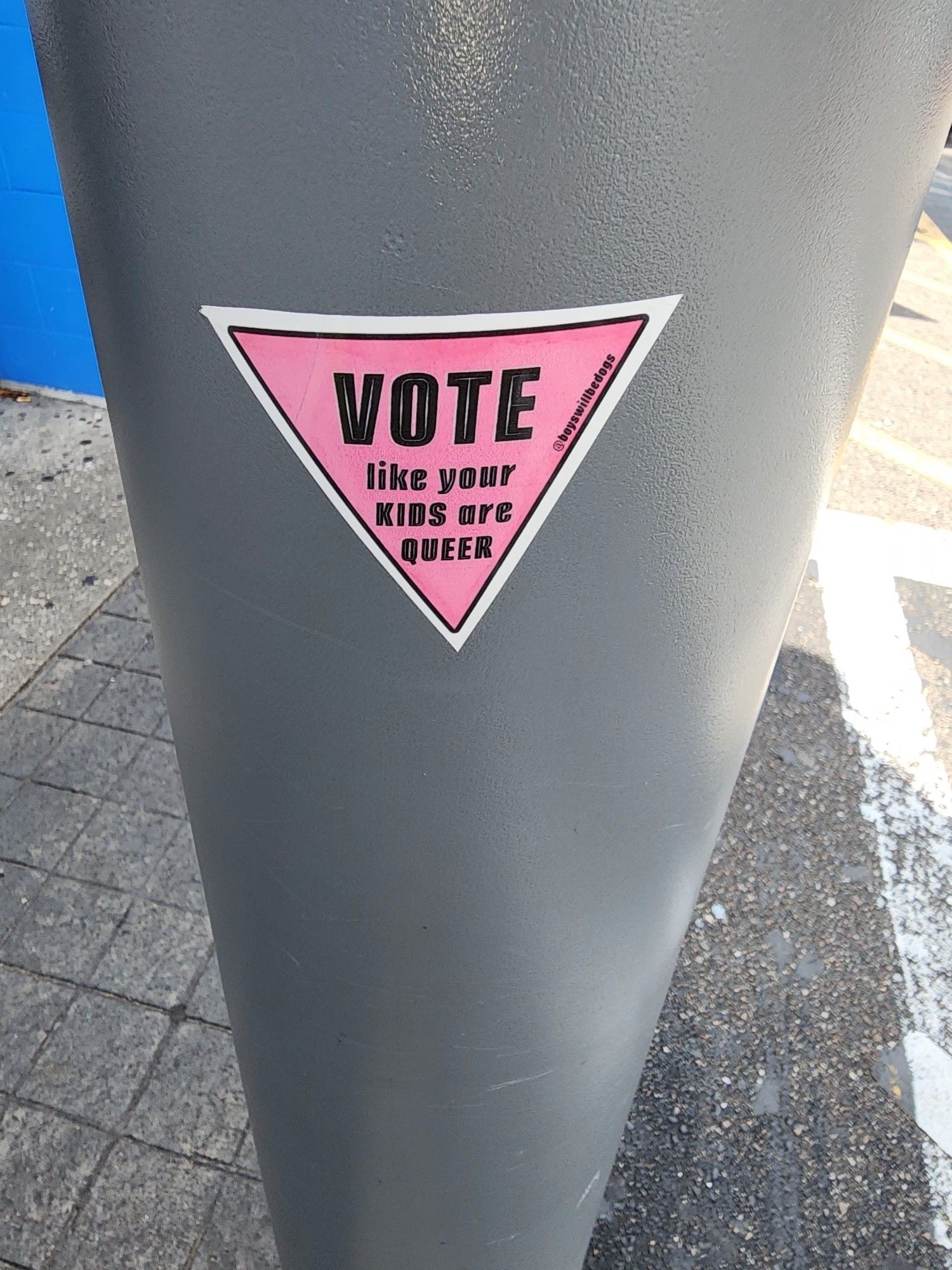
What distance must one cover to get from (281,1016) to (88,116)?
0.99 meters

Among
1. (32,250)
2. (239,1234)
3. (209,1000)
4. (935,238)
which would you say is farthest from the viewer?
(935,238)

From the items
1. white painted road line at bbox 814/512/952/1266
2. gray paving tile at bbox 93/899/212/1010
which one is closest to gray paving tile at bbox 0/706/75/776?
gray paving tile at bbox 93/899/212/1010

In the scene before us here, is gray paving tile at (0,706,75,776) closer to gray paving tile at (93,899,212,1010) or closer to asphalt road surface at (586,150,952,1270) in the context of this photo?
gray paving tile at (93,899,212,1010)

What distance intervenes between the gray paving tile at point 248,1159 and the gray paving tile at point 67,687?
1.50 meters

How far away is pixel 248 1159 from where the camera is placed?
2174 mm

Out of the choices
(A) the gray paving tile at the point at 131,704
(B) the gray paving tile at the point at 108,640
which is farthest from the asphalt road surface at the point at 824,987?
(B) the gray paving tile at the point at 108,640

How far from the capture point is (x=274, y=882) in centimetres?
108

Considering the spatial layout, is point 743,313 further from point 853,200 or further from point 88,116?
point 88,116

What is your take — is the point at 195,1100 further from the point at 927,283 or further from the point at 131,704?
the point at 927,283

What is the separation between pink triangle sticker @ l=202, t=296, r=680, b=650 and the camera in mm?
665

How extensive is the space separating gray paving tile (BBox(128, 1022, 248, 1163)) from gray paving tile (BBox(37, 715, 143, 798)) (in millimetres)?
868

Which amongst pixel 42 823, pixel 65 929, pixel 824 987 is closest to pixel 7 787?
pixel 42 823

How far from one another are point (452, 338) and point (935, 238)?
8.60 metres

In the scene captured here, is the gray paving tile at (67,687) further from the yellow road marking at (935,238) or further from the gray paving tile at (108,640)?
the yellow road marking at (935,238)
